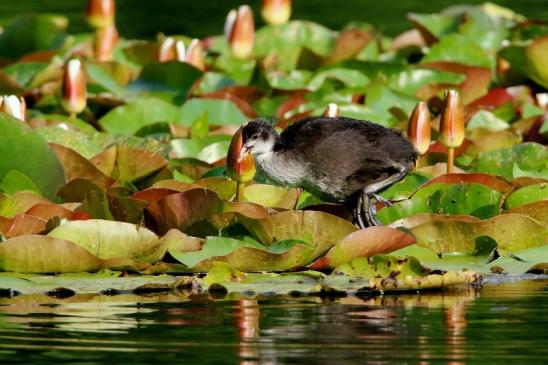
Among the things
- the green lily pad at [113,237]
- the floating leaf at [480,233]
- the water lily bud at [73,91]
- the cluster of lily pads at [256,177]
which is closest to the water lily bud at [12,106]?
the cluster of lily pads at [256,177]

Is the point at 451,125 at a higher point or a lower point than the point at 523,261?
higher

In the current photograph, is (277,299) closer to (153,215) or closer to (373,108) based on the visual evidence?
(153,215)

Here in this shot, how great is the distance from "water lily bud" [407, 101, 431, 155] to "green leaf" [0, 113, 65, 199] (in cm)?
163

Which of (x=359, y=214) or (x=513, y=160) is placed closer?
(x=359, y=214)

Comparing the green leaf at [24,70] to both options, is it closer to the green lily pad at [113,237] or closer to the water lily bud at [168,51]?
the water lily bud at [168,51]

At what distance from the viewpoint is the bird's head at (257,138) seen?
5.79 metres

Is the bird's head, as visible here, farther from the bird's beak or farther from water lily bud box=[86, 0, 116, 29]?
water lily bud box=[86, 0, 116, 29]

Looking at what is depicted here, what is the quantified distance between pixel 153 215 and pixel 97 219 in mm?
346

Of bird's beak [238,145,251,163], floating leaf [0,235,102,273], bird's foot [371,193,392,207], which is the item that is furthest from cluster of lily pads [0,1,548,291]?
bird's beak [238,145,251,163]

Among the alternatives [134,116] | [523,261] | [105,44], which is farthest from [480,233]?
[105,44]

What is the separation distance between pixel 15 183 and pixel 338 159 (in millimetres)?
1325

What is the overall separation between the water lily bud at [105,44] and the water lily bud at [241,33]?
0.79 m

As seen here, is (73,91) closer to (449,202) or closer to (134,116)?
(134,116)

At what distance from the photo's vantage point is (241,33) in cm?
958
